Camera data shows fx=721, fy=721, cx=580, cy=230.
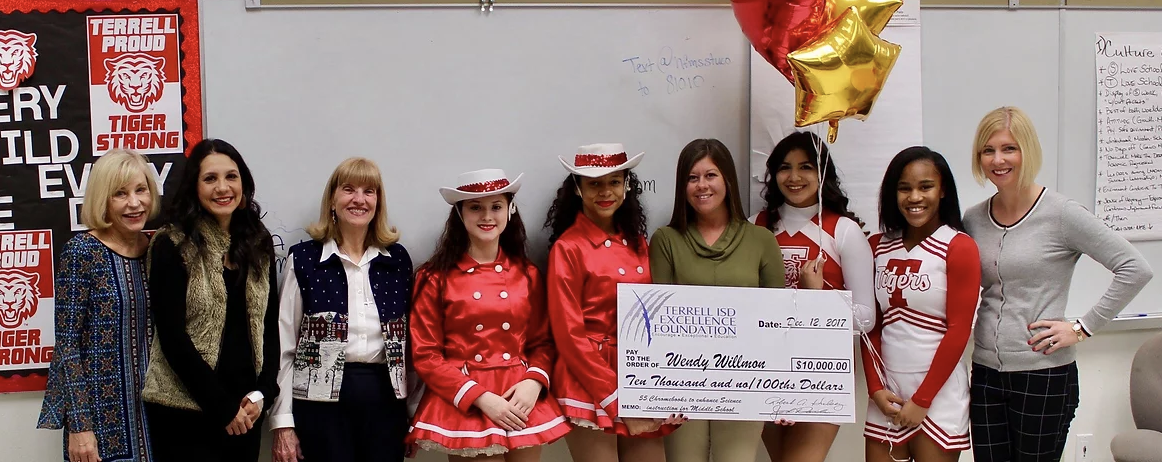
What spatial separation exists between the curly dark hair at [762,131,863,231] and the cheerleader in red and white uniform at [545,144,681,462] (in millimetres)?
532

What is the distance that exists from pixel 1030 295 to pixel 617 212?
1.37 meters

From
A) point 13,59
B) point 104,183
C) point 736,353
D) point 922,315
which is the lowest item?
point 736,353

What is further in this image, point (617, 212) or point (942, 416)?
point (617, 212)

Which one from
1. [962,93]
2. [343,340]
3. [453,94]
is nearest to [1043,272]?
[962,93]

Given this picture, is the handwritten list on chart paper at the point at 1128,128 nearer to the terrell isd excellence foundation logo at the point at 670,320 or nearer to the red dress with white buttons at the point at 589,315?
the terrell isd excellence foundation logo at the point at 670,320

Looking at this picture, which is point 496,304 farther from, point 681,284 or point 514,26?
point 514,26

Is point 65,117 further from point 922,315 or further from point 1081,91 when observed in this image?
point 1081,91

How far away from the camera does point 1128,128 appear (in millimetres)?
3062

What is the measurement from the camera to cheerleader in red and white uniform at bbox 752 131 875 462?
245 cm

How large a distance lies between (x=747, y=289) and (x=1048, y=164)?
5.62 ft

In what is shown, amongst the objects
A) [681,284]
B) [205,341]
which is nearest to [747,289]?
[681,284]

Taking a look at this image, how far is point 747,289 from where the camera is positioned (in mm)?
2270

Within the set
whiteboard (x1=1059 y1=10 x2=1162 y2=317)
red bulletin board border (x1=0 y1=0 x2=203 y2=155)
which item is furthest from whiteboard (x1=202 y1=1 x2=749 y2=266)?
whiteboard (x1=1059 y1=10 x2=1162 y2=317)

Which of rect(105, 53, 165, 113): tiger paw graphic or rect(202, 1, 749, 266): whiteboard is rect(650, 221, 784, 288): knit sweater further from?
rect(105, 53, 165, 113): tiger paw graphic
